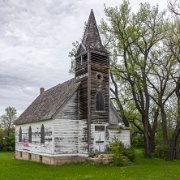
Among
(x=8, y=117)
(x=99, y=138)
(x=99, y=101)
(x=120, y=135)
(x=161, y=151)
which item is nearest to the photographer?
(x=99, y=138)

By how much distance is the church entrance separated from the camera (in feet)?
102

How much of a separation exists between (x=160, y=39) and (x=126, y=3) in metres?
5.55

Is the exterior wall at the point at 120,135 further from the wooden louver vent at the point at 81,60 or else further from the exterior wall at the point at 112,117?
the wooden louver vent at the point at 81,60

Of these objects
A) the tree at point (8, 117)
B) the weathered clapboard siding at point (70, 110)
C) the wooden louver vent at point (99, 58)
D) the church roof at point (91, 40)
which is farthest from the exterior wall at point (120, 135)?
the tree at point (8, 117)

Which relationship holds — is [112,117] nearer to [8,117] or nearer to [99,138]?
[99,138]

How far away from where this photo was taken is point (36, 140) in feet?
117

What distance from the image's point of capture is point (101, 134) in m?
31.7

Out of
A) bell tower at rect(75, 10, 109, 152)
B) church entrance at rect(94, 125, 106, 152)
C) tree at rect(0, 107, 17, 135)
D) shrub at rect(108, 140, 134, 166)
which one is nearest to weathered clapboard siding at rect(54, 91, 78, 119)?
bell tower at rect(75, 10, 109, 152)

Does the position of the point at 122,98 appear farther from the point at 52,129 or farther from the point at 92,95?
the point at 52,129

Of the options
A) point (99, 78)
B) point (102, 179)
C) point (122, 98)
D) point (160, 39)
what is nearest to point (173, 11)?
point (160, 39)

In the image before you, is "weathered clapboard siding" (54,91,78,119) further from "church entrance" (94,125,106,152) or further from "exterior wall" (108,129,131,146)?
"exterior wall" (108,129,131,146)

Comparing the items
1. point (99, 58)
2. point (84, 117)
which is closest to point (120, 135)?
point (84, 117)

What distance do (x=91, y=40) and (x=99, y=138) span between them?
32.8 feet

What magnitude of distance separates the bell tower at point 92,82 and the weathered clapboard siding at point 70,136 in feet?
2.43
